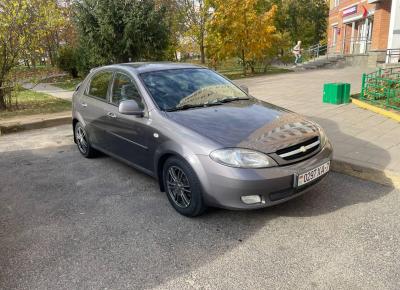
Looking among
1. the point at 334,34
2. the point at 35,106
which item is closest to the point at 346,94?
the point at 35,106

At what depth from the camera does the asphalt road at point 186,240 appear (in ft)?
9.00

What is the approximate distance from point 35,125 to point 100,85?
12.7ft

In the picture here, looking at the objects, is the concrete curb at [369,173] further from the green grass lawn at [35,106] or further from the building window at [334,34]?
the building window at [334,34]

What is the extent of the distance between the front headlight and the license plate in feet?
1.08

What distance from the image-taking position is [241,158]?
10.6ft

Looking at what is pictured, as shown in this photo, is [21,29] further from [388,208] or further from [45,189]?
[388,208]

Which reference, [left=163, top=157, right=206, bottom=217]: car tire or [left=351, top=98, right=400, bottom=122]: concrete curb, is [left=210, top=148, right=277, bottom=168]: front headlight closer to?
[left=163, top=157, right=206, bottom=217]: car tire

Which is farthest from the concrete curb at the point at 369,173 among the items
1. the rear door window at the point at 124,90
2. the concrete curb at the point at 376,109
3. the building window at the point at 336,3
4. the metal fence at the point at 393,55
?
the building window at the point at 336,3

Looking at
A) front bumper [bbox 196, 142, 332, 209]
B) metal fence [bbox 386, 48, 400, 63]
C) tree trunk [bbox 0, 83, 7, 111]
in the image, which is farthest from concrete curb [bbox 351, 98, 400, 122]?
metal fence [bbox 386, 48, 400, 63]

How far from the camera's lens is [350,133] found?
6344 millimetres

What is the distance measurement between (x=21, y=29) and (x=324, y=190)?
8950mm

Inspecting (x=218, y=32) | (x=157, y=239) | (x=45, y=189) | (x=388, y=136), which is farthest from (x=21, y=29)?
(x=218, y=32)

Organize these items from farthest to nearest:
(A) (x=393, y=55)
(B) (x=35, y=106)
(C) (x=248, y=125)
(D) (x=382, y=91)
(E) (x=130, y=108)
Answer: (A) (x=393, y=55) → (B) (x=35, y=106) → (D) (x=382, y=91) → (E) (x=130, y=108) → (C) (x=248, y=125)

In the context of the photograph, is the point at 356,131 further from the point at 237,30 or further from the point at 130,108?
the point at 237,30
